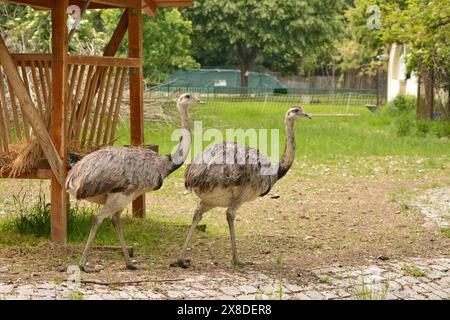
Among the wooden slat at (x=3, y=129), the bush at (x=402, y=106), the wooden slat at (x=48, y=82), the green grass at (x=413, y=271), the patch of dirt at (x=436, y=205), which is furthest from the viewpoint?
the bush at (x=402, y=106)

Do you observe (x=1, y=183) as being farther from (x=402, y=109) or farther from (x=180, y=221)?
(x=402, y=109)

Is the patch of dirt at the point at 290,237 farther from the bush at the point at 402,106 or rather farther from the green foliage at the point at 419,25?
the bush at the point at 402,106

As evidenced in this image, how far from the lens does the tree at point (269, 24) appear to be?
45188mm

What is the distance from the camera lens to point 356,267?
850 centimetres

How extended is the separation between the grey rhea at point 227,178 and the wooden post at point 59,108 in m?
1.33

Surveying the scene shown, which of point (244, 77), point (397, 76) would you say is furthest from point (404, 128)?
point (244, 77)

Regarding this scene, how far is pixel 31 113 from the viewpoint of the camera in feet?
29.2

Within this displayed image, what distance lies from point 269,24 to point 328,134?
81.4ft

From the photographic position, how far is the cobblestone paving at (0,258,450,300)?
23.1 feet

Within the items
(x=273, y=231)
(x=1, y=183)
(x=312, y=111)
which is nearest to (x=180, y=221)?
(x=273, y=231)

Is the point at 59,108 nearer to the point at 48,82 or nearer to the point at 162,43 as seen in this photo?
the point at 48,82

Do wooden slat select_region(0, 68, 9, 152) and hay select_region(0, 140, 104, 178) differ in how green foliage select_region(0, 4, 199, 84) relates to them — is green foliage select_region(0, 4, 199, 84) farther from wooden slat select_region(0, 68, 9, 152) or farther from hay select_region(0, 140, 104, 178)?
hay select_region(0, 140, 104, 178)

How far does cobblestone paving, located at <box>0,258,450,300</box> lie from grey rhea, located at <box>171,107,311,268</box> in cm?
68

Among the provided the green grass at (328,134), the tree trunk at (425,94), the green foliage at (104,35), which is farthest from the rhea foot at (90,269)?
the tree trunk at (425,94)
